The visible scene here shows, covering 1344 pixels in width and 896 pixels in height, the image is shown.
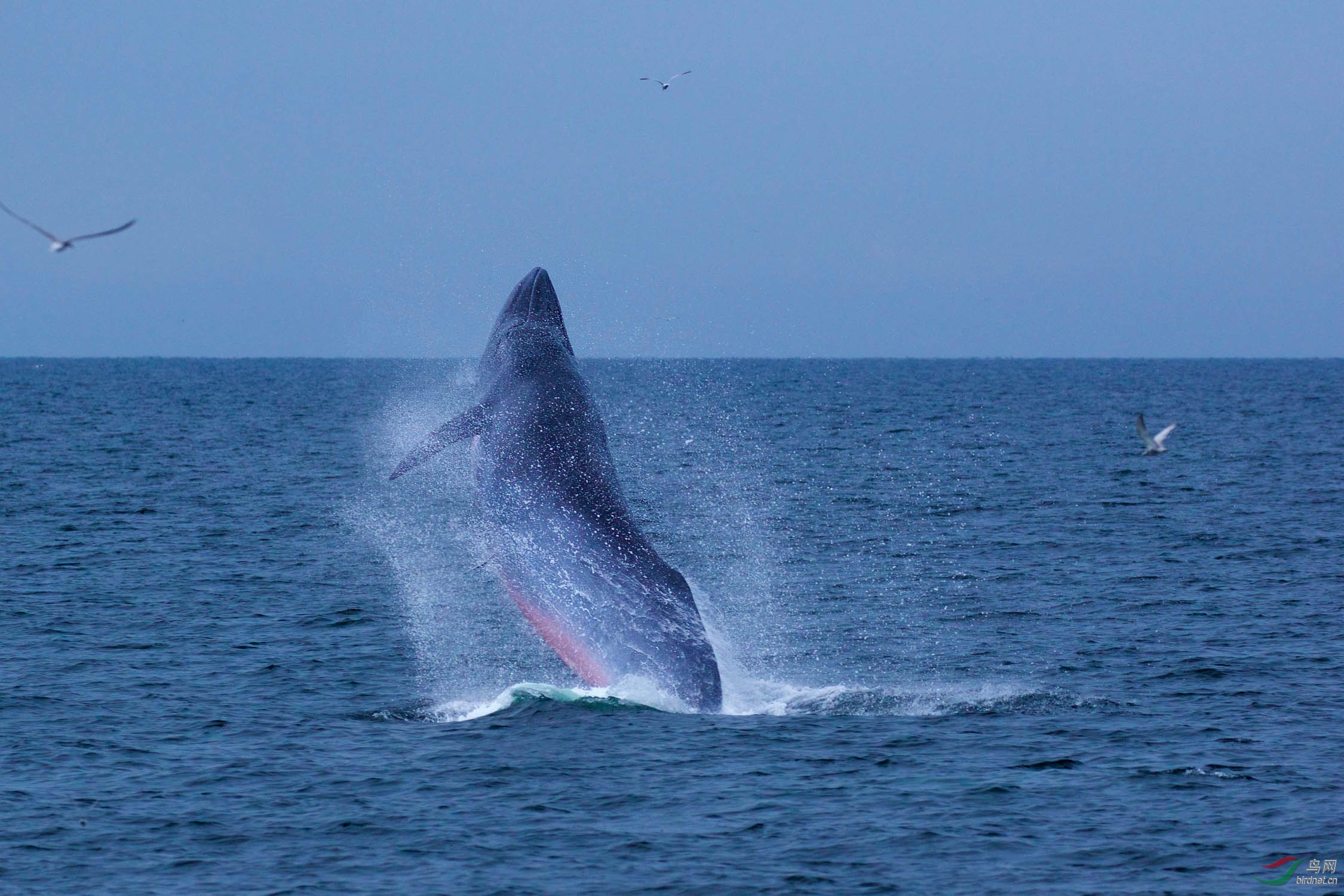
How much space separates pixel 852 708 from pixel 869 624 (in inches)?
358

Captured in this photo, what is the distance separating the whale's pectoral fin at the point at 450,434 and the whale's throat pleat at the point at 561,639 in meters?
2.39

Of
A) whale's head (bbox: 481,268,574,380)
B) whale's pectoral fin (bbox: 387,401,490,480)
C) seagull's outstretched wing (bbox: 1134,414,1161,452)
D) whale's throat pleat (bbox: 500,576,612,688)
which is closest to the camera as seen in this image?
whale's pectoral fin (bbox: 387,401,490,480)

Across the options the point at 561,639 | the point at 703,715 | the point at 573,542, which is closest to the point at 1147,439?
the point at 703,715

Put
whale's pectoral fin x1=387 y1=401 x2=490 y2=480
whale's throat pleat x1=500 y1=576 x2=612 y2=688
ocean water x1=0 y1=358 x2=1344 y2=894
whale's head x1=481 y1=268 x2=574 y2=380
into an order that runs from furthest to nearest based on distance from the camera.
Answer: whale's head x1=481 y1=268 x2=574 y2=380
whale's throat pleat x1=500 y1=576 x2=612 y2=688
whale's pectoral fin x1=387 y1=401 x2=490 y2=480
ocean water x1=0 y1=358 x2=1344 y2=894

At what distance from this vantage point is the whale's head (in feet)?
82.3

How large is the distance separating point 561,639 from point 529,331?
18.9 ft

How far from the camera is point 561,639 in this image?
22.9 meters

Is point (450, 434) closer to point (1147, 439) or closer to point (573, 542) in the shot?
point (573, 542)

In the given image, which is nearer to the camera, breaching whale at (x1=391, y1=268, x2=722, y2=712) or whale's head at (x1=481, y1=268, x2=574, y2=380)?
breaching whale at (x1=391, y1=268, x2=722, y2=712)

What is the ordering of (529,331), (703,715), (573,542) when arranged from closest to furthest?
(573,542) < (703,715) < (529,331)

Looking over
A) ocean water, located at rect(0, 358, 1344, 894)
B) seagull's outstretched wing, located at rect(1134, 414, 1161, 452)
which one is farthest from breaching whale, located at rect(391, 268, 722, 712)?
seagull's outstretched wing, located at rect(1134, 414, 1161, 452)

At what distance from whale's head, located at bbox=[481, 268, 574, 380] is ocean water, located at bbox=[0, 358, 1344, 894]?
4.58ft

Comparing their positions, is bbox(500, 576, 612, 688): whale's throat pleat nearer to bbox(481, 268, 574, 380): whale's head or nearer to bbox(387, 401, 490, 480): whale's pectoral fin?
bbox(387, 401, 490, 480): whale's pectoral fin

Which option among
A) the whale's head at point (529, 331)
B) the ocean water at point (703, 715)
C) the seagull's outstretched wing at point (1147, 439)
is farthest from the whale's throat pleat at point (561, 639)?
the seagull's outstretched wing at point (1147, 439)
